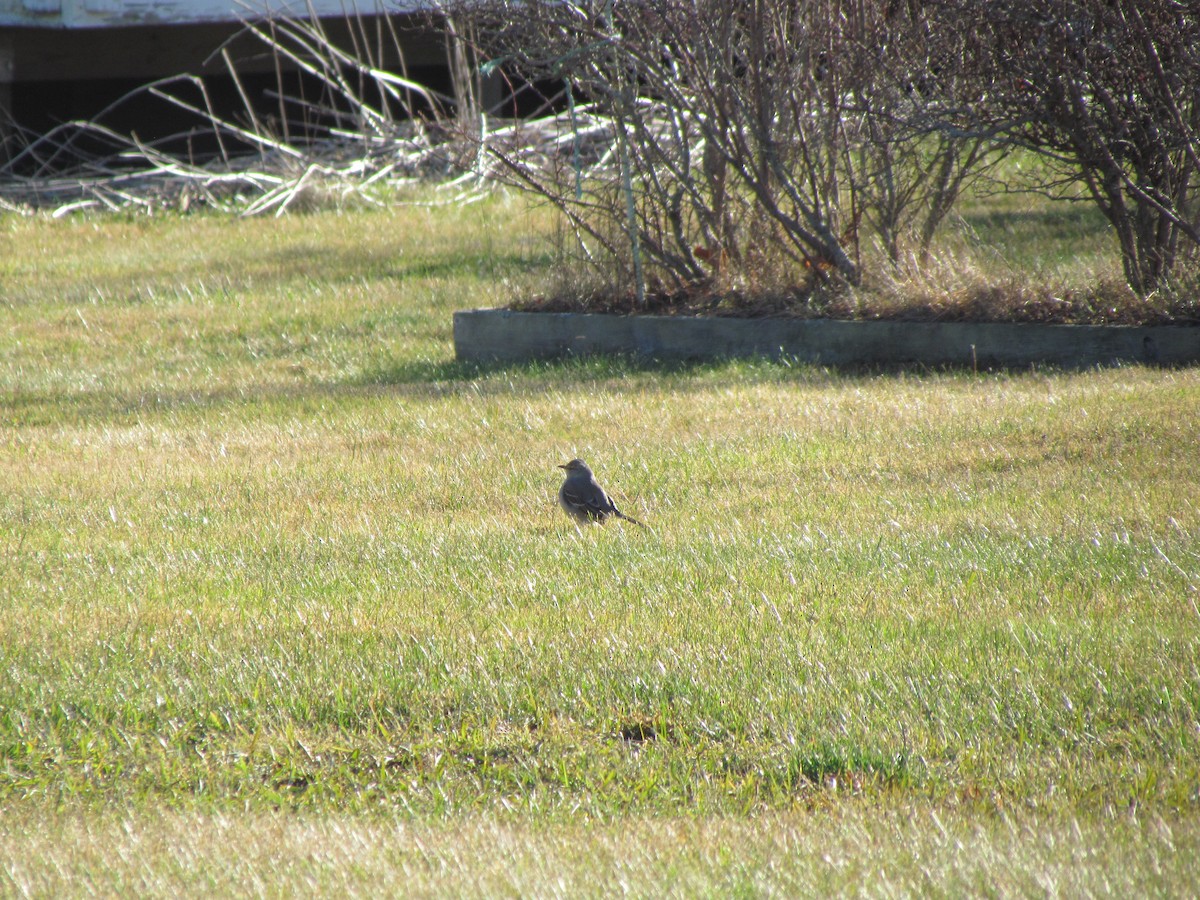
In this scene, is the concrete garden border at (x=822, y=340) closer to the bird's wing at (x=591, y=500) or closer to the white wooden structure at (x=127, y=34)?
the bird's wing at (x=591, y=500)

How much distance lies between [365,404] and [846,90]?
15.1 ft

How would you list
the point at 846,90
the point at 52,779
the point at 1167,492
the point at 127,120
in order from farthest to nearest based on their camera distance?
the point at 127,120, the point at 846,90, the point at 1167,492, the point at 52,779

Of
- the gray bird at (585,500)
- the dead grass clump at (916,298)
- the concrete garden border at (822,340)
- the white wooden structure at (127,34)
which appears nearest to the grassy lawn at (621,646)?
the gray bird at (585,500)

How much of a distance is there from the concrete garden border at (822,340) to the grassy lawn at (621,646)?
1.93ft

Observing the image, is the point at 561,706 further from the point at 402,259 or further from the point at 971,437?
the point at 402,259

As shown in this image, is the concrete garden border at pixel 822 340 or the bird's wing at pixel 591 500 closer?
the bird's wing at pixel 591 500

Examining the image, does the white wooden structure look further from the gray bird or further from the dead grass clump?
the gray bird

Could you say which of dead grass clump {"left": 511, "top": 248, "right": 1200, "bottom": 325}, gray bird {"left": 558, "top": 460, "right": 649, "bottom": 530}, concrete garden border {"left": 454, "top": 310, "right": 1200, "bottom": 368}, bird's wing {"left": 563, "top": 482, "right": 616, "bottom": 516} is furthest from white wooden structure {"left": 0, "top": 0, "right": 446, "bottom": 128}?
bird's wing {"left": 563, "top": 482, "right": 616, "bottom": 516}

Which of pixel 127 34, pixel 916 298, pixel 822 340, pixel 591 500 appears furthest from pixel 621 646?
pixel 127 34

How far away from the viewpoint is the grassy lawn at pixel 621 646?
3596mm

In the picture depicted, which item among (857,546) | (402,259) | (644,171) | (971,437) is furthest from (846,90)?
(402,259)

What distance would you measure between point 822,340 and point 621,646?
6.18m

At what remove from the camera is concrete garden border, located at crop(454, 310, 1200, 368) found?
987 cm

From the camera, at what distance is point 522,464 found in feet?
25.7
